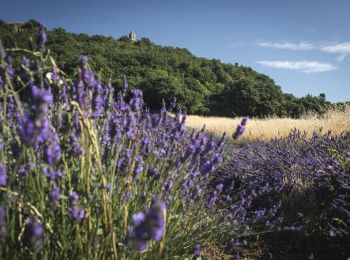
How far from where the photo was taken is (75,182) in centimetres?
164

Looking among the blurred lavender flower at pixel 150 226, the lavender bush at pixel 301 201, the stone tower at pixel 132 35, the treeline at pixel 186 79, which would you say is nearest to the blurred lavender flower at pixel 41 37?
the blurred lavender flower at pixel 150 226

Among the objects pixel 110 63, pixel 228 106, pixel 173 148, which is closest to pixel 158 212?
pixel 173 148

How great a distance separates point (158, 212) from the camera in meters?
0.79

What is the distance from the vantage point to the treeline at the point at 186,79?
83.8ft

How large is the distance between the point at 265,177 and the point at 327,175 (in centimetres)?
66

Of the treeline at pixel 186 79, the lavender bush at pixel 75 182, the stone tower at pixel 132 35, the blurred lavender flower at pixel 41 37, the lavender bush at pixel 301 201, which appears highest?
the stone tower at pixel 132 35

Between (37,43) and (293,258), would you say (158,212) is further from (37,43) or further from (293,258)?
(293,258)

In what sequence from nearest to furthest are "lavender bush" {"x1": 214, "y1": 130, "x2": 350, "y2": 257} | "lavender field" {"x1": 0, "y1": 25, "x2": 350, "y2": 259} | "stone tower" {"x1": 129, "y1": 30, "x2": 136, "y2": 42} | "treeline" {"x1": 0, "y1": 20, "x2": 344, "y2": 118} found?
1. "lavender field" {"x1": 0, "y1": 25, "x2": 350, "y2": 259}
2. "lavender bush" {"x1": 214, "y1": 130, "x2": 350, "y2": 257}
3. "treeline" {"x1": 0, "y1": 20, "x2": 344, "y2": 118}
4. "stone tower" {"x1": 129, "y1": 30, "x2": 136, "y2": 42}

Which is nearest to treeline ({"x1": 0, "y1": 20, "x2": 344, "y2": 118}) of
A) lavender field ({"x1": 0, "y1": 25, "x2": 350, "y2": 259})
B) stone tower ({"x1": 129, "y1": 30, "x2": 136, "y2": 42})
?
stone tower ({"x1": 129, "y1": 30, "x2": 136, "y2": 42})

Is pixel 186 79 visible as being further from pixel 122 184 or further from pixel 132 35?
pixel 122 184

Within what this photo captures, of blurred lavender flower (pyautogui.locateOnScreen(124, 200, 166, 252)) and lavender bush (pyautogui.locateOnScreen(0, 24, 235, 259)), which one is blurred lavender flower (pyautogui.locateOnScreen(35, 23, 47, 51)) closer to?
lavender bush (pyautogui.locateOnScreen(0, 24, 235, 259))

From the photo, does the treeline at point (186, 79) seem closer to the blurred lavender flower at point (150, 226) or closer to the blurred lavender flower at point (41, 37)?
the blurred lavender flower at point (41, 37)

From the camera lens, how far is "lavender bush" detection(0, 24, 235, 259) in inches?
40.5

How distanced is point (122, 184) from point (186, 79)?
31.8 meters
